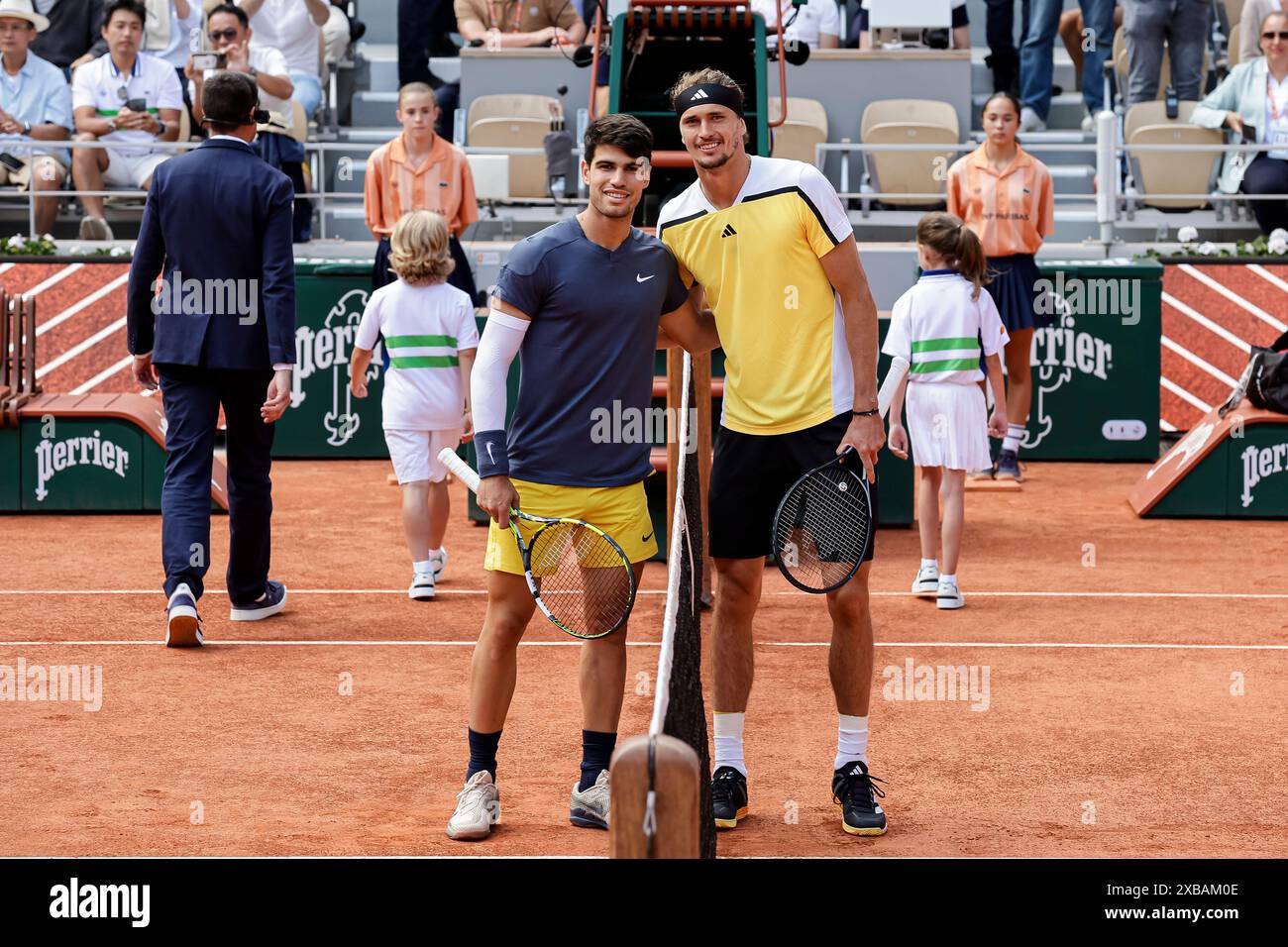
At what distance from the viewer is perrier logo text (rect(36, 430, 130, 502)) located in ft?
34.1

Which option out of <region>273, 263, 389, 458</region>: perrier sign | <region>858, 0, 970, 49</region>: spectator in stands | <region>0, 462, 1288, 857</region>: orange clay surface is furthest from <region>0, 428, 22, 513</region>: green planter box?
<region>858, 0, 970, 49</region>: spectator in stands

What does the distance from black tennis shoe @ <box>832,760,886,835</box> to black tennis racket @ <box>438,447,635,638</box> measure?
2.72ft

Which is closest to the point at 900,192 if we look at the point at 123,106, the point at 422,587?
the point at 123,106

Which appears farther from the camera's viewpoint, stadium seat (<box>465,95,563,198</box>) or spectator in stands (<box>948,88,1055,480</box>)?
stadium seat (<box>465,95,563,198</box>)

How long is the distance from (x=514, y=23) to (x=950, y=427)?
9.52m

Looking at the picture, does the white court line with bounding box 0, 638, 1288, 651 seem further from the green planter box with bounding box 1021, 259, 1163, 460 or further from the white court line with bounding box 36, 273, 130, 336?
the white court line with bounding box 36, 273, 130, 336

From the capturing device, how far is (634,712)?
6.27m

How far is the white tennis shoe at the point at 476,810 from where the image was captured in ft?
16.1

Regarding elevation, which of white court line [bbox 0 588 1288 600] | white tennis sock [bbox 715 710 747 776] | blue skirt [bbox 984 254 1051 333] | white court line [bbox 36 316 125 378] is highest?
blue skirt [bbox 984 254 1051 333]

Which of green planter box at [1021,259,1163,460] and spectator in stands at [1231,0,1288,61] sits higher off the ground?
spectator in stands at [1231,0,1288,61]

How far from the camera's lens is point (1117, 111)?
1648 centimetres

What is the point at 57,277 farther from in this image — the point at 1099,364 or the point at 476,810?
the point at 476,810

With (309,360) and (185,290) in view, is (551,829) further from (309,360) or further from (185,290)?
(309,360)

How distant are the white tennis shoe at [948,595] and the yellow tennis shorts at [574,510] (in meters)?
3.35
